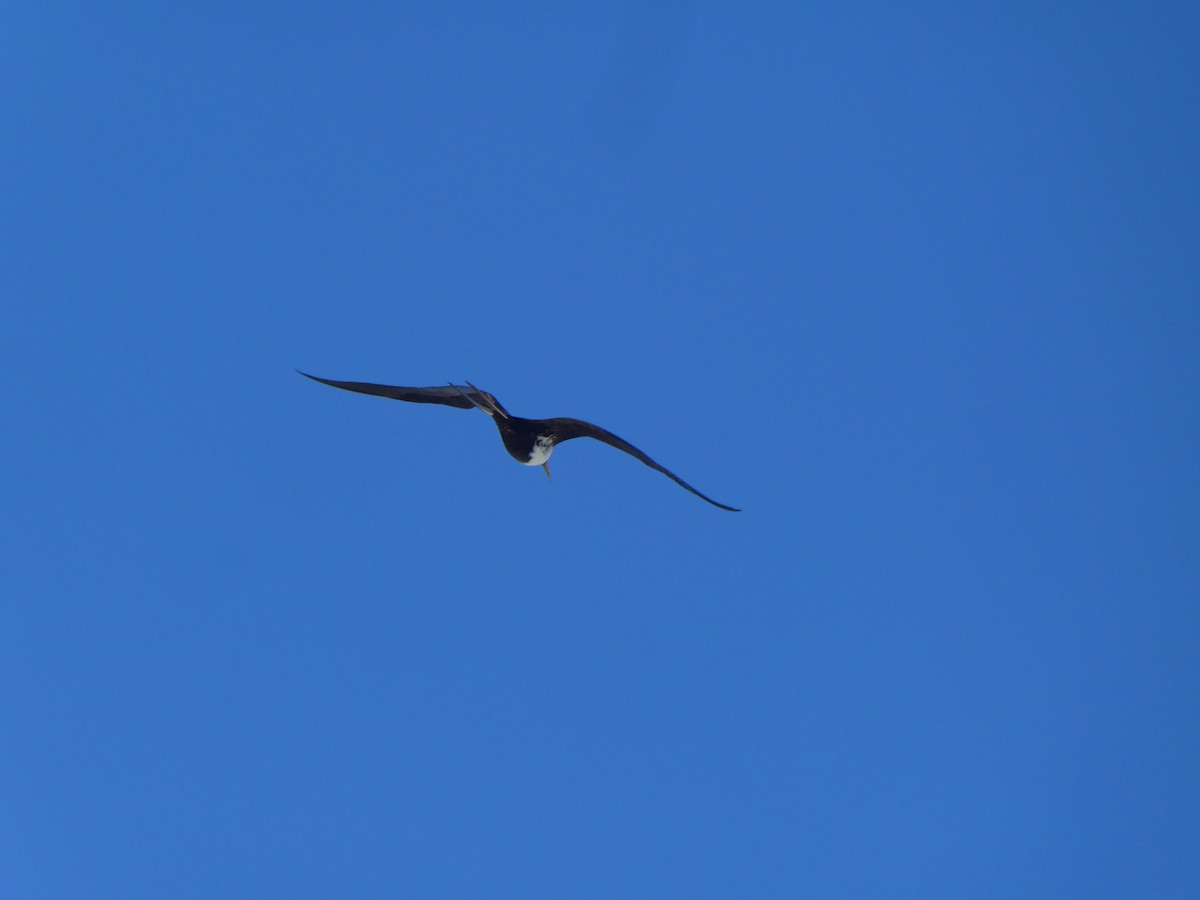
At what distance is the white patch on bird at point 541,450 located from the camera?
404 inches

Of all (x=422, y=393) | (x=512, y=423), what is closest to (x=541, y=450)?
(x=512, y=423)

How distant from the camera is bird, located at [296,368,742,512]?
9.67 metres

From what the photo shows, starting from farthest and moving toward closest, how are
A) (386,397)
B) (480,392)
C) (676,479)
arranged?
(386,397)
(480,392)
(676,479)

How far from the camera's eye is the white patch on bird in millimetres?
10255

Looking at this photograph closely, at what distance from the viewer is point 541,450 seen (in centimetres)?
1043

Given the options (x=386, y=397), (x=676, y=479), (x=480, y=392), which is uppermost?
(x=386, y=397)

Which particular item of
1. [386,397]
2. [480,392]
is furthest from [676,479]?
[386,397]

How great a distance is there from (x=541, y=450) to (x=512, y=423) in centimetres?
58

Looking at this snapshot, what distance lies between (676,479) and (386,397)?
160 inches

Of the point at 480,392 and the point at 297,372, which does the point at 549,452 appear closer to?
the point at 480,392

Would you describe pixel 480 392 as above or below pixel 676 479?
above

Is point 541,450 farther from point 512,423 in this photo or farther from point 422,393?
point 422,393

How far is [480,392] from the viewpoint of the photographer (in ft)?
29.9

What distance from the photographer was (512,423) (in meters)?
10.1
